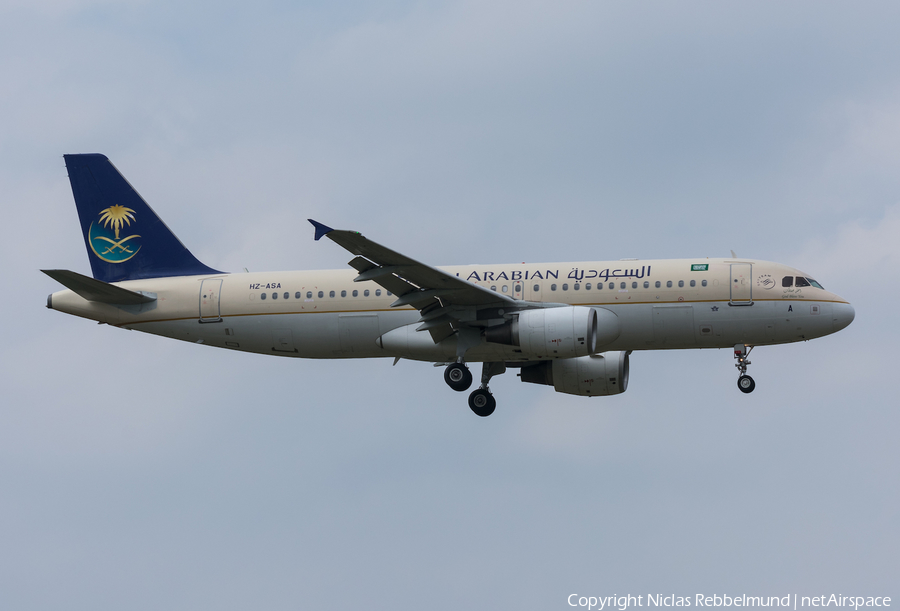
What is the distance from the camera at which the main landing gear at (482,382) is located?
108 feet

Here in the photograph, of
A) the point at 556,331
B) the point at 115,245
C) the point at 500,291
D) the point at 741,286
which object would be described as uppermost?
the point at 115,245

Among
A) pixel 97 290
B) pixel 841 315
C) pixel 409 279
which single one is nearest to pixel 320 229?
pixel 409 279

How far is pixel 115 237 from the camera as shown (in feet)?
122

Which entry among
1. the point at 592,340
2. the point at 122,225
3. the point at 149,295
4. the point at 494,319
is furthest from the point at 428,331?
the point at 122,225

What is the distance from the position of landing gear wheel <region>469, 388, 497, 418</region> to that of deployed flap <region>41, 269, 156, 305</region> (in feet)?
36.8

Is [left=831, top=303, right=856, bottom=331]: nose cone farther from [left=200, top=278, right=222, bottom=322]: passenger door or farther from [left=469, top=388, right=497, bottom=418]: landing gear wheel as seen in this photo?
[left=200, top=278, right=222, bottom=322]: passenger door

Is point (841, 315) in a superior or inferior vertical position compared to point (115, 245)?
inferior

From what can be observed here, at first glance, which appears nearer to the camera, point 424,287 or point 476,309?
point 424,287

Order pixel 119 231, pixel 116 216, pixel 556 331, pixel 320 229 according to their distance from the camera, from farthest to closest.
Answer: pixel 116 216 < pixel 119 231 < pixel 556 331 < pixel 320 229

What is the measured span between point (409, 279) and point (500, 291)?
365 cm

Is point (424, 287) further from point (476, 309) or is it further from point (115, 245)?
point (115, 245)

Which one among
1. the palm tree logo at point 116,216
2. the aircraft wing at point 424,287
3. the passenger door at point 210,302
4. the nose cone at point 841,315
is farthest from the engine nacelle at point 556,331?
the palm tree logo at point 116,216

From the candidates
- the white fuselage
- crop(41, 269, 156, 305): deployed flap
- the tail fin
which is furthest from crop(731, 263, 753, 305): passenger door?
crop(41, 269, 156, 305): deployed flap

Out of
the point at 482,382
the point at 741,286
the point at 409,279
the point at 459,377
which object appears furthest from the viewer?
the point at 482,382
